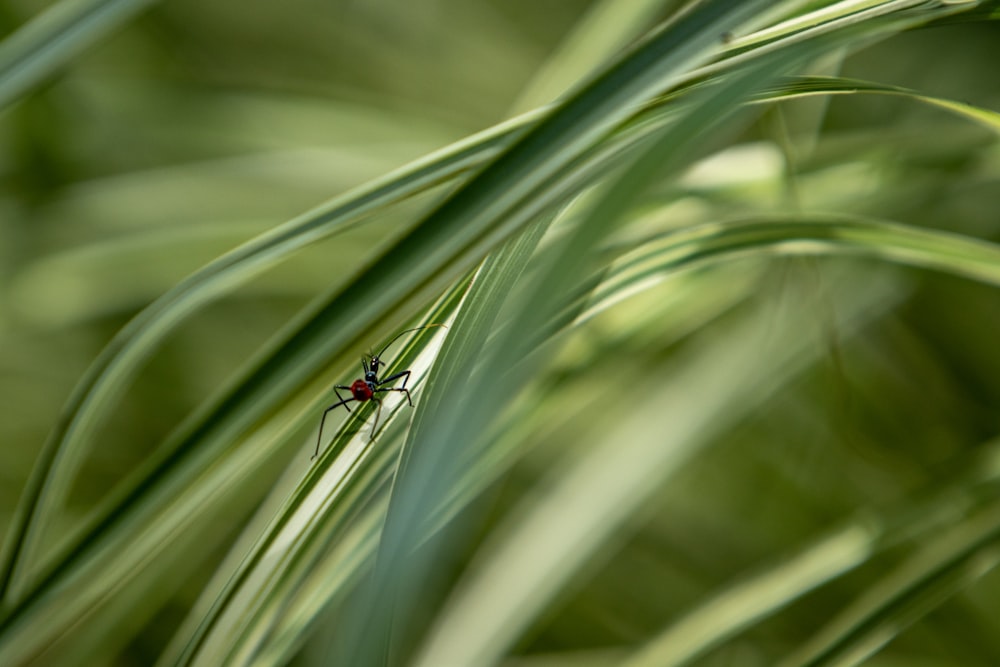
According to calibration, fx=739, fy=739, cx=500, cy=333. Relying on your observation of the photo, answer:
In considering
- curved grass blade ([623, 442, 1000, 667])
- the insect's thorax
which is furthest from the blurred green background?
the insect's thorax

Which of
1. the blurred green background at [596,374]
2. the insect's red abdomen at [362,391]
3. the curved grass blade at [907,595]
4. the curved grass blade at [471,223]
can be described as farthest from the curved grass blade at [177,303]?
the curved grass blade at [907,595]

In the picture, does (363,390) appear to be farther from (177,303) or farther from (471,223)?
(471,223)

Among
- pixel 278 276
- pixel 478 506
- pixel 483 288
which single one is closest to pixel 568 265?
pixel 483 288

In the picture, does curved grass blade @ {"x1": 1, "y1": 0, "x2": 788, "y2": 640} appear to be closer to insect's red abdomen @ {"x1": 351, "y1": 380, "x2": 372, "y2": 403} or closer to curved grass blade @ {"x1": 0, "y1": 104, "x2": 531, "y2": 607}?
curved grass blade @ {"x1": 0, "y1": 104, "x2": 531, "y2": 607}

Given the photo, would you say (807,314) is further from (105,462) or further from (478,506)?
(105,462)

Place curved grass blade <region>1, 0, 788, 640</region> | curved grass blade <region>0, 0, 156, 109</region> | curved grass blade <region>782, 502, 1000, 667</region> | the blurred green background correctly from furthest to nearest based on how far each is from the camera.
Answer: the blurred green background
curved grass blade <region>782, 502, 1000, 667</region>
curved grass blade <region>0, 0, 156, 109</region>
curved grass blade <region>1, 0, 788, 640</region>
